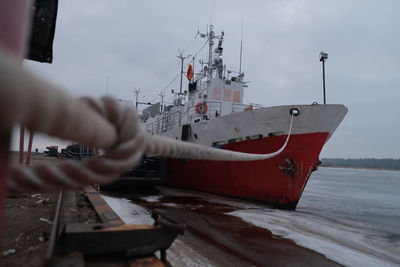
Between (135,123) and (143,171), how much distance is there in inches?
364

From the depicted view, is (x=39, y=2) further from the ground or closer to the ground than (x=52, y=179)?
further from the ground

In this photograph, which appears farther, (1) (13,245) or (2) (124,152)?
(1) (13,245)

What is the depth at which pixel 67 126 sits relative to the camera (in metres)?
0.60

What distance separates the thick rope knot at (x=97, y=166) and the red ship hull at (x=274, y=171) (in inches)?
271

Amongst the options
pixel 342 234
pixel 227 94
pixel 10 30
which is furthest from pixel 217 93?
pixel 10 30

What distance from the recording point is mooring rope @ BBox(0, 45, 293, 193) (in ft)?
1.62

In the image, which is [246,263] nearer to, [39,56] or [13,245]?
[13,245]

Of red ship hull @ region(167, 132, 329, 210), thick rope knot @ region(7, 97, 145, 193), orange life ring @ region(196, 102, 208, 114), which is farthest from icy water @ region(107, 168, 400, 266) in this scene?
thick rope knot @ region(7, 97, 145, 193)

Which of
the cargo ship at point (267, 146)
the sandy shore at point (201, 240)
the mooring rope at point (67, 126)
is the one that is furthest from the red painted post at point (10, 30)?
the cargo ship at point (267, 146)

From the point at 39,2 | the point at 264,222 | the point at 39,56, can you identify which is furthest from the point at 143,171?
the point at 39,2

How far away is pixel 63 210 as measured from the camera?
2961mm

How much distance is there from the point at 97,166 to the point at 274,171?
723cm

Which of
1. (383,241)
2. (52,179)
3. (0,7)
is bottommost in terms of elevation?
(383,241)

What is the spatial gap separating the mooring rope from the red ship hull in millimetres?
6835
